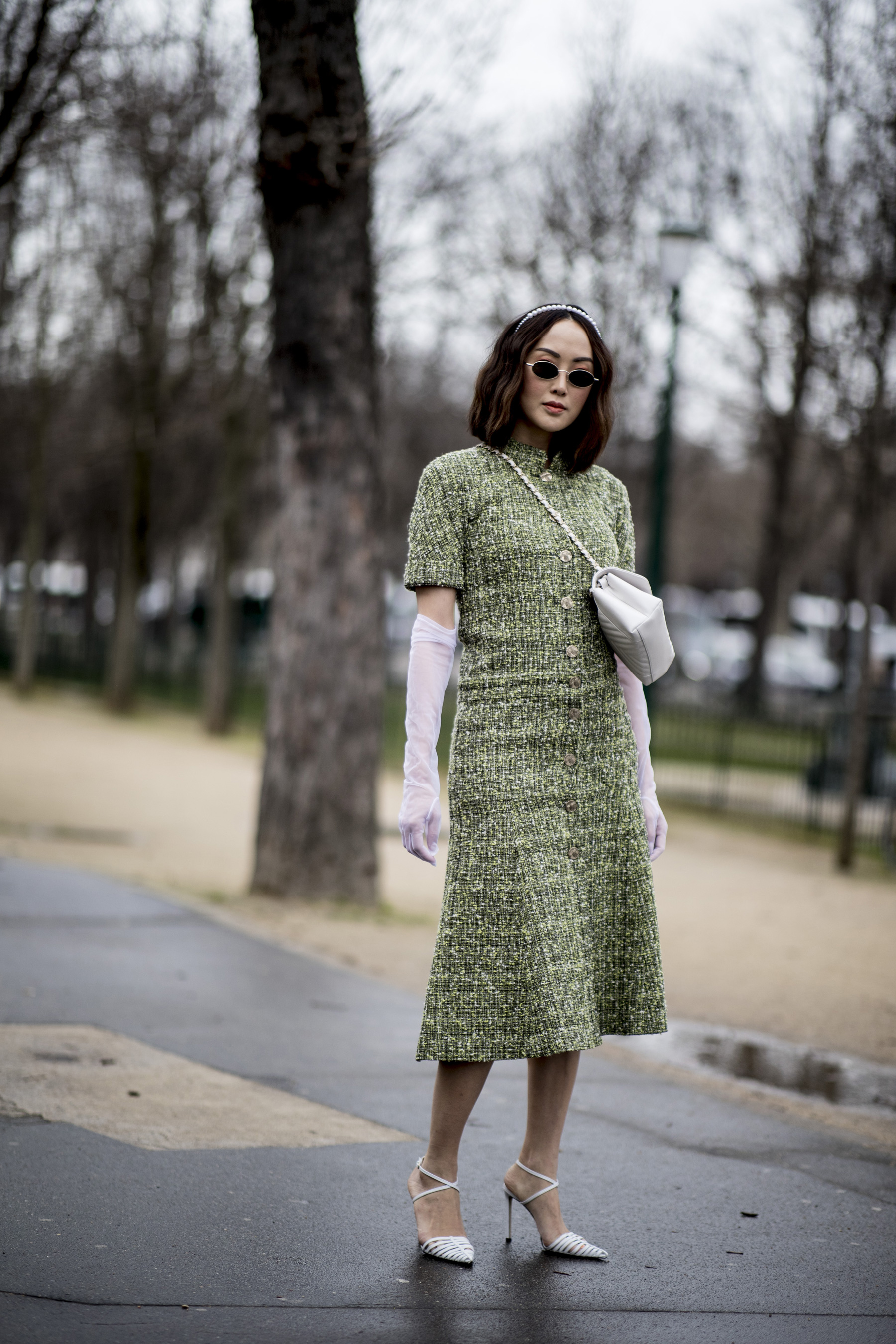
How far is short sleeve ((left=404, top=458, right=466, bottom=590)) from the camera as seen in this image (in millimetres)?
3406

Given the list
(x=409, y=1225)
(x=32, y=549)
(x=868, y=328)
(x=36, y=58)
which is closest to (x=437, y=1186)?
(x=409, y=1225)

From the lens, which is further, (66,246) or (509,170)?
(66,246)

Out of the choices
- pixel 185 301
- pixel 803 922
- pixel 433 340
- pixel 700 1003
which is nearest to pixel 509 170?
pixel 185 301

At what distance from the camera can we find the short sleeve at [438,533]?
3.41 metres

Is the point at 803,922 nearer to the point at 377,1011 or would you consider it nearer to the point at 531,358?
the point at 377,1011

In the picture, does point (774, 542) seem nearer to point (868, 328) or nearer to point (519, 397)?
point (868, 328)

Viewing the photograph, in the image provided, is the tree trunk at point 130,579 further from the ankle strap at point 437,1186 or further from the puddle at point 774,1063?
the ankle strap at point 437,1186

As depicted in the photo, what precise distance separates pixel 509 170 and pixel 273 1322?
18.5 meters

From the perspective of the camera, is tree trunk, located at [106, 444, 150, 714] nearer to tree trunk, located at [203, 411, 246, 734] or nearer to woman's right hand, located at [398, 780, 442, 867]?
tree trunk, located at [203, 411, 246, 734]

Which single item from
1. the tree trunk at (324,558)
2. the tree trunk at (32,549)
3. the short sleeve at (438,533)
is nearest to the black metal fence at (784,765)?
the tree trunk at (324,558)

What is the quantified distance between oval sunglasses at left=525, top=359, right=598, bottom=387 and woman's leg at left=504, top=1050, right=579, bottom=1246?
153cm

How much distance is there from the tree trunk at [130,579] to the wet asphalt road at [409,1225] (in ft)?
64.4

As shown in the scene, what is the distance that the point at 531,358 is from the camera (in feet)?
11.6

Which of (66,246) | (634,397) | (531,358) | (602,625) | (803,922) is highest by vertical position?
(66,246)
